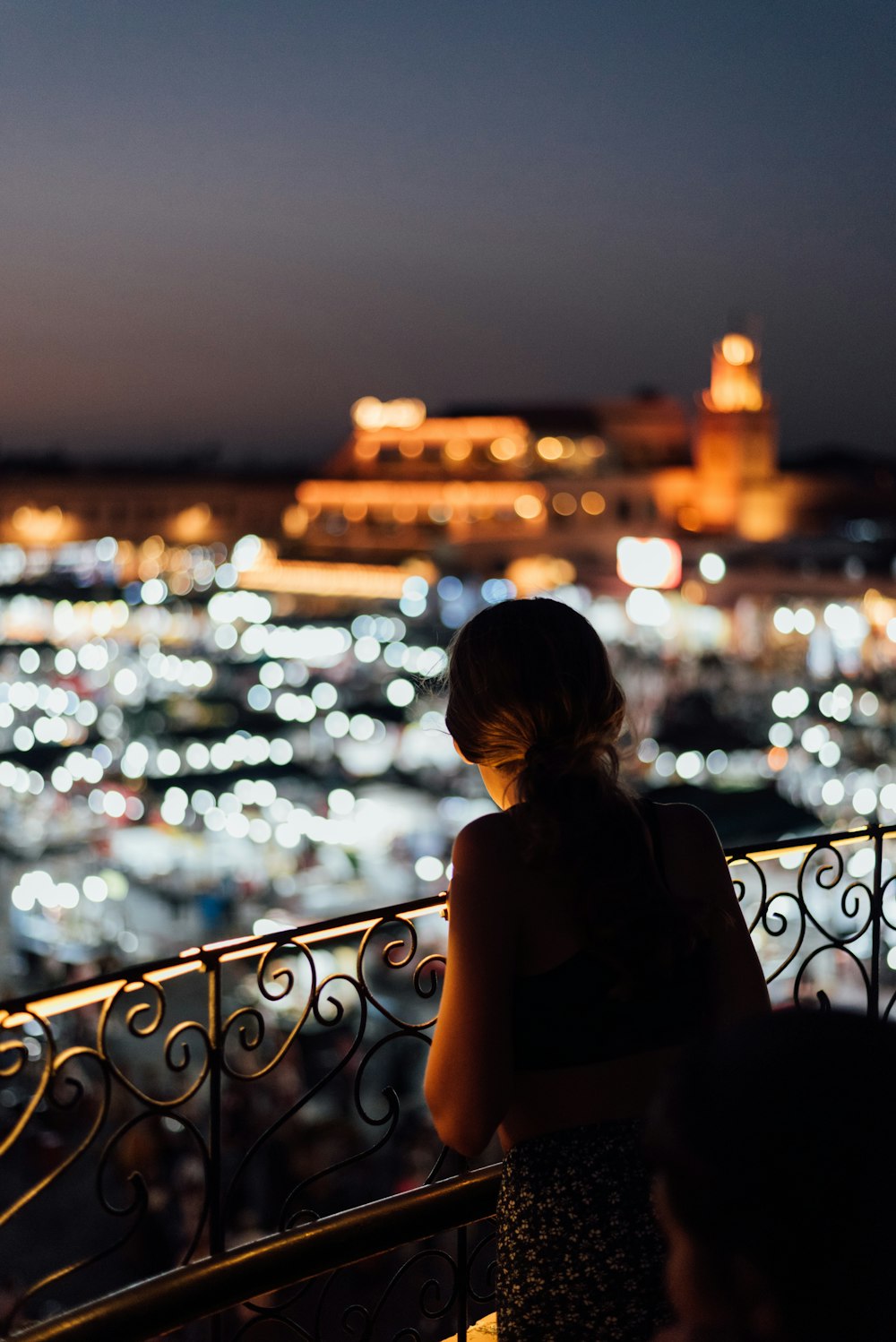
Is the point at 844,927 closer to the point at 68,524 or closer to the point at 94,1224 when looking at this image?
the point at 94,1224

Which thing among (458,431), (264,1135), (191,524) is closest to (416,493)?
(458,431)

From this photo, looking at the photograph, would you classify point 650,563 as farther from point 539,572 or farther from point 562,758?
point 562,758

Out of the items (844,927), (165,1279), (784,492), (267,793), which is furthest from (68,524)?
(165,1279)

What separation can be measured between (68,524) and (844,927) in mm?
50386

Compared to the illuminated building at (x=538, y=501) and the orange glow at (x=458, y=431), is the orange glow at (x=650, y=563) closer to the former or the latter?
the illuminated building at (x=538, y=501)

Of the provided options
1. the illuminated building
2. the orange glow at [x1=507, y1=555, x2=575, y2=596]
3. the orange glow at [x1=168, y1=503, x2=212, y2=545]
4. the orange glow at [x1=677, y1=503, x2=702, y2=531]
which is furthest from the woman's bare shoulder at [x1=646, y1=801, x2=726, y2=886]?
the orange glow at [x1=168, y1=503, x2=212, y2=545]

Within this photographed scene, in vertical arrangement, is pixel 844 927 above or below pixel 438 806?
below

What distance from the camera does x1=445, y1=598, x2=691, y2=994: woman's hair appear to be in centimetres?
119

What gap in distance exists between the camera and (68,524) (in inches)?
2154

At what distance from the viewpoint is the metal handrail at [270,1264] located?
4.76ft

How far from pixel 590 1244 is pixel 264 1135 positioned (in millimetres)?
536

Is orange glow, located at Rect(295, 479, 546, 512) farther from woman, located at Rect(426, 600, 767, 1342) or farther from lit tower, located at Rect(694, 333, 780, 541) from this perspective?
woman, located at Rect(426, 600, 767, 1342)

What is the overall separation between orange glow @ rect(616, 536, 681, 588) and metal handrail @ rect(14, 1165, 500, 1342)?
29963 mm

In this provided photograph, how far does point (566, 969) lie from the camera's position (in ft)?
3.95
